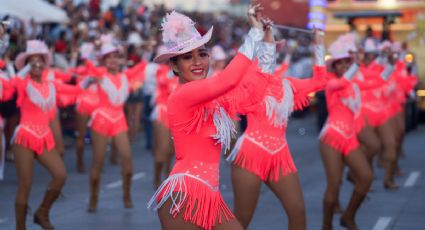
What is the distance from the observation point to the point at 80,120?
707 inches

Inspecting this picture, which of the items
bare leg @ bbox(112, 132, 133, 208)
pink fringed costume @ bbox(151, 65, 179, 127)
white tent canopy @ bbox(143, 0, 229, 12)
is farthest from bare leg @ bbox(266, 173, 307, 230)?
white tent canopy @ bbox(143, 0, 229, 12)

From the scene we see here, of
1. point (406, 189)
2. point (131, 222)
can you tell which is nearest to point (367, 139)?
point (406, 189)

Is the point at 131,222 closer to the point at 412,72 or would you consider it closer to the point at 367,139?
the point at 367,139

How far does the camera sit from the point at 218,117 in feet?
20.4

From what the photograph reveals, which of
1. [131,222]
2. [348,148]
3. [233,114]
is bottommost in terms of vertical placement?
[131,222]

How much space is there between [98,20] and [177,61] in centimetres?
2034

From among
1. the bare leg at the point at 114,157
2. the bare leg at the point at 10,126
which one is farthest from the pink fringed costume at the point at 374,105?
the bare leg at the point at 10,126

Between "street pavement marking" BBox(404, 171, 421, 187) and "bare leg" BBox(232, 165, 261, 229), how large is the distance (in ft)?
23.9

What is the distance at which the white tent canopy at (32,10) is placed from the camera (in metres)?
20.4

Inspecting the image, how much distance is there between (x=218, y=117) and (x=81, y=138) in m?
11.7

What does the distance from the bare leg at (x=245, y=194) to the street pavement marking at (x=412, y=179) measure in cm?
727

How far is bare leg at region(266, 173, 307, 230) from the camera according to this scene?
26.0 feet

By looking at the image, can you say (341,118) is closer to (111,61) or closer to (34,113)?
(34,113)

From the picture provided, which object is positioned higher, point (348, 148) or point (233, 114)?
point (233, 114)
